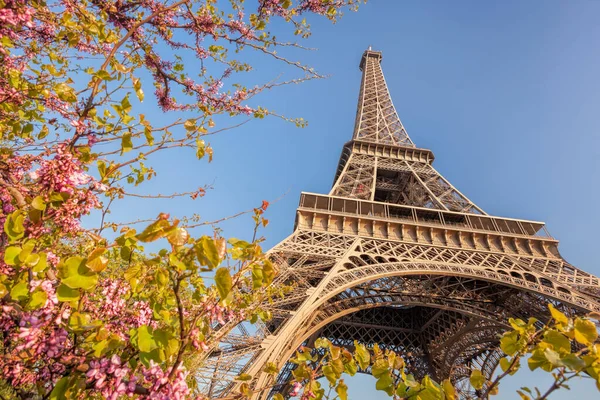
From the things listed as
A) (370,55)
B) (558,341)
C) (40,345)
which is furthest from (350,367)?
(370,55)

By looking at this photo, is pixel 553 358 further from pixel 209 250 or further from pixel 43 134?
pixel 43 134

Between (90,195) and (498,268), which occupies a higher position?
(498,268)

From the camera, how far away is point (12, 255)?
1.46m

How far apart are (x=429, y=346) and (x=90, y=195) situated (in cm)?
2284

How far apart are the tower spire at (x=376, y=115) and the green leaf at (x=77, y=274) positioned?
1137 inches

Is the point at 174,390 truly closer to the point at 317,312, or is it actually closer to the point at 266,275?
the point at 266,275

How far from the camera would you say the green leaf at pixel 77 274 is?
1368mm

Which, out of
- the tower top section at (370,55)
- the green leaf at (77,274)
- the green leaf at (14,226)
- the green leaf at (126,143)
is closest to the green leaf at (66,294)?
the green leaf at (77,274)

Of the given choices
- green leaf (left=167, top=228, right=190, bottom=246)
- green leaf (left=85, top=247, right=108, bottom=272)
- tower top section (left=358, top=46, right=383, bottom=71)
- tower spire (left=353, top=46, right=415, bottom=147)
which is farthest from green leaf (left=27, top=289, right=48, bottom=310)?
tower top section (left=358, top=46, right=383, bottom=71)

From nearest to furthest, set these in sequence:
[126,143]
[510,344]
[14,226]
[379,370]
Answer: [14,226] → [510,344] → [379,370] → [126,143]

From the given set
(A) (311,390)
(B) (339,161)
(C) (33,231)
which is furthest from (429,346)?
(C) (33,231)

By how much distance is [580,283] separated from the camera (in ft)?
48.2

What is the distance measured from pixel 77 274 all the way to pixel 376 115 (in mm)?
35952

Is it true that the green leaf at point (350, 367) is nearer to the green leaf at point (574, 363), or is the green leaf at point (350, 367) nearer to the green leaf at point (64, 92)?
the green leaf at point (574, 363)
